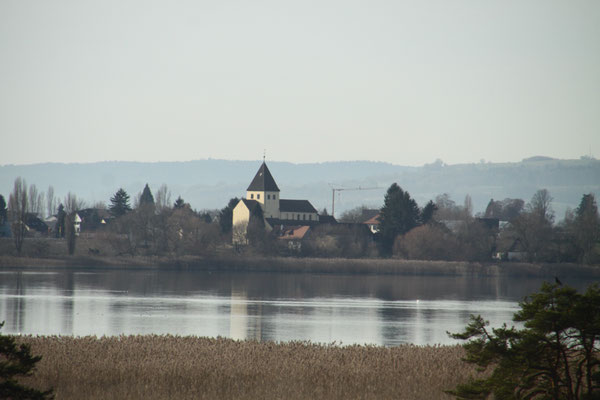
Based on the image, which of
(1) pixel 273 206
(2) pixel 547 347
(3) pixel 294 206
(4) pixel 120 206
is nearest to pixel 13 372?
(2) pixel 547 347

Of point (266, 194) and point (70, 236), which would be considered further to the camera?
point (266, 194)

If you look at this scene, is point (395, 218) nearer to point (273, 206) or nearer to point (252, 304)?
point (273, 206)

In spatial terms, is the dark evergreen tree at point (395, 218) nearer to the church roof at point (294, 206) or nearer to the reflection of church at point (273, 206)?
the reflection of church at point (273, 206)

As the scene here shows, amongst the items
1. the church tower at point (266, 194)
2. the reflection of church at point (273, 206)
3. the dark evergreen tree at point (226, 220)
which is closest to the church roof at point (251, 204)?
the reflection of church at point (273, 206)

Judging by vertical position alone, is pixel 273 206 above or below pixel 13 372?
above

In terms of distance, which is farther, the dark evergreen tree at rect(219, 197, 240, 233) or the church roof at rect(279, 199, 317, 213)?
the church roof at rect(279, 199, 317, 213)

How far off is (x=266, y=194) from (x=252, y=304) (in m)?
76.6

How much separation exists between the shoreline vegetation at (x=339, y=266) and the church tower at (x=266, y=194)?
35.2m

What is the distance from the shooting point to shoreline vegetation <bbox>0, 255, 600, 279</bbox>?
8319cm

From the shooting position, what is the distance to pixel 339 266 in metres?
88.3

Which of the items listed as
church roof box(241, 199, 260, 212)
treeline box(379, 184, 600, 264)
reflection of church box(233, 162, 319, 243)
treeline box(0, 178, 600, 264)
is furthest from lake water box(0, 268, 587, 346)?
reflection of church box(233, 162, 319, 243)

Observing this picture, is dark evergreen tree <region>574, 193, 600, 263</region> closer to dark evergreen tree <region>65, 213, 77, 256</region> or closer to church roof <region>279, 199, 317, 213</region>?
church roof <region>279, 199, 317, 213</region>

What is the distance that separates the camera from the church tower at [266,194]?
125 meters

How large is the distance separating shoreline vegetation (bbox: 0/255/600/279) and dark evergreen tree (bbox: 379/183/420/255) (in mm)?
10583
